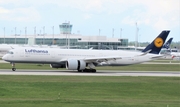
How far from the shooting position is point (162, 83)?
145 feet

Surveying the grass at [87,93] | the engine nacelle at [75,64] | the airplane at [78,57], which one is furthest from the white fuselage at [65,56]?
the grass at [87,93]

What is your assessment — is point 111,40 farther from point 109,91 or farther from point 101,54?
point 109,91

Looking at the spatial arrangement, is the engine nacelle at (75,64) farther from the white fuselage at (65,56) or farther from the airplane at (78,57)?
the white fuselage at (65,56)

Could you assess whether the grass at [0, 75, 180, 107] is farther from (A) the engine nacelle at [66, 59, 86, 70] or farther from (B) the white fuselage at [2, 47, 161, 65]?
(B) the white fuselage at [2, 47, 161, 65]

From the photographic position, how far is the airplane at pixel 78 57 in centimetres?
5838

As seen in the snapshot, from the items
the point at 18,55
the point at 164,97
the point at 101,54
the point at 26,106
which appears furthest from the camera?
the point at 101,54

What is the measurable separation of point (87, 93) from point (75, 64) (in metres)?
23.7

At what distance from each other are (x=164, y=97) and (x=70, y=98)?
23.4 ft

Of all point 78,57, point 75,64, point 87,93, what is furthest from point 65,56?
point 87,93

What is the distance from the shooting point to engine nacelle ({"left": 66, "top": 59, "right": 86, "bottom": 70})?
58.6 meters

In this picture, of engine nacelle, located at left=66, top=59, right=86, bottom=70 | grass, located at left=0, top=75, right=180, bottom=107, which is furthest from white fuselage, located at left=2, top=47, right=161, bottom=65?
grass, located at left=0, top=75, right=180, bottom=107

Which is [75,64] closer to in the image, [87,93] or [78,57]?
[78,57]

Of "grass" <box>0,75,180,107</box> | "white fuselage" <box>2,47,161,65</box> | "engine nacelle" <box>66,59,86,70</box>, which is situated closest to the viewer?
"grass" <box>0,75,180,107</box>

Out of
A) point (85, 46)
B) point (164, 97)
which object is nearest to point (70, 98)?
point (164, 97)
